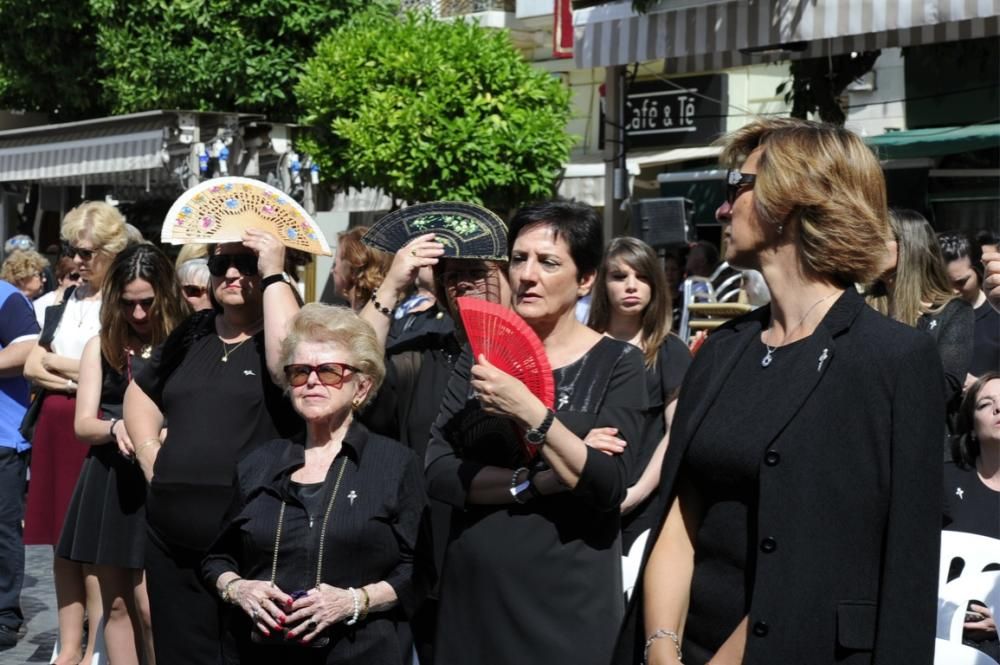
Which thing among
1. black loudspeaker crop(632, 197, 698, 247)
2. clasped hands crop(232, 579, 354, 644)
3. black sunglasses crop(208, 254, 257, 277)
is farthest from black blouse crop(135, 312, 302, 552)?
black loudspeaker crop(632, 197, 698, 247)

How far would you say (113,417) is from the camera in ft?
22.4

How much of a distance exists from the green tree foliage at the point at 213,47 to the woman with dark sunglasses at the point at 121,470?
1907cm

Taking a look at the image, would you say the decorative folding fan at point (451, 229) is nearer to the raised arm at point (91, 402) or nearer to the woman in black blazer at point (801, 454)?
the woman in black blazer at point (801, 454)

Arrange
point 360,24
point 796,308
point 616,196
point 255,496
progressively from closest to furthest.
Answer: point 796,308 → point 255,496 → point 616,196 → point 360,24

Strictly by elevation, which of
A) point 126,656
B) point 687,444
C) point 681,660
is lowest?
point 126,656

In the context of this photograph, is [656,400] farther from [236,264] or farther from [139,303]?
[139,303]

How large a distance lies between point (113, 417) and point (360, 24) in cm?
1808

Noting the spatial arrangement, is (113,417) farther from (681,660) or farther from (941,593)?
(681,660)

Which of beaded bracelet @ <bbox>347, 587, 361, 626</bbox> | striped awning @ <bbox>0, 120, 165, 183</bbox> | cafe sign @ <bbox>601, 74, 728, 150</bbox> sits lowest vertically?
beaded bracelet @ <bbox>347, 587, 361, 626</bbox>

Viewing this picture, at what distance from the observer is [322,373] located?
4668 mm

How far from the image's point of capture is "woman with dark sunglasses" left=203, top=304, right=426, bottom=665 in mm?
4438

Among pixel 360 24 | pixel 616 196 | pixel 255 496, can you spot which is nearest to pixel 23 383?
pixel 255 496

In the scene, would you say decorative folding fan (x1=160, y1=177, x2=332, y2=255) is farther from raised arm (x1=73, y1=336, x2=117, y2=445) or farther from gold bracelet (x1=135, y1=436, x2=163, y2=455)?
raised arm (x1=73, y1=336, x2=117, y2=445)

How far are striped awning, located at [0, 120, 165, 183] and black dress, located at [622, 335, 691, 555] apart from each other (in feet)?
45.8
